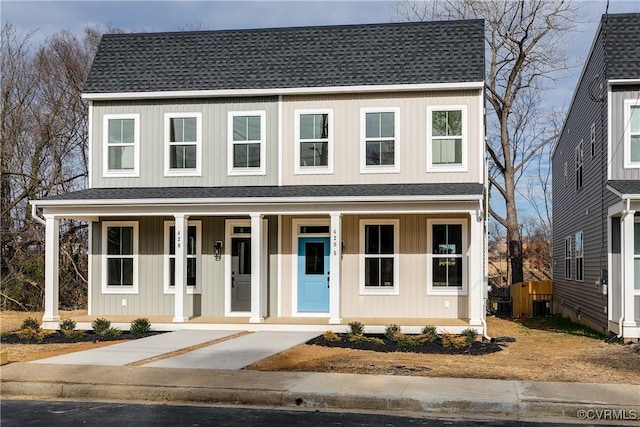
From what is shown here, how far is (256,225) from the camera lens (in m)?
18.3

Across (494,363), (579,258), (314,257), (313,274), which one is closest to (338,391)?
(494,363)

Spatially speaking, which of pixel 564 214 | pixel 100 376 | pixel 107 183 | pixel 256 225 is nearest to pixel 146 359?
Result: pixel 100 376

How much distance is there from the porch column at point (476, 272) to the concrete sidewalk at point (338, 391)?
6.15 metres

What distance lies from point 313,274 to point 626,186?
766cm

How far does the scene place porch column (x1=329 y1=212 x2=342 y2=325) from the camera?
17703mm

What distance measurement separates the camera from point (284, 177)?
64.7 ft

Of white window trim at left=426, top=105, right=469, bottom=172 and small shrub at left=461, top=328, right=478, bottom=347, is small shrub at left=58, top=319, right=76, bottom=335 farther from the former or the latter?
white window trim at left=426, top=105, right=469, bottom=172

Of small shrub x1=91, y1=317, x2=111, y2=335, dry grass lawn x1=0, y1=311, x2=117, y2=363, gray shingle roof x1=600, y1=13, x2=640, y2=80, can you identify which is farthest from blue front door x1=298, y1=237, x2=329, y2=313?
gray shingle roof x1=600, y1=13, x2=640, y2=80

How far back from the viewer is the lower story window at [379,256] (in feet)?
63.1

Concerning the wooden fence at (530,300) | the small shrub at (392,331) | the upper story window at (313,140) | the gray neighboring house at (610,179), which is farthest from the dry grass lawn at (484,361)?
the wooden fence at (530,300)

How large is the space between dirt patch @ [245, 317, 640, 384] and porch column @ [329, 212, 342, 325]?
2.61 metres

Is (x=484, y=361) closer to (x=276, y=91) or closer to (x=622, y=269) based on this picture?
(x=622, y=269)

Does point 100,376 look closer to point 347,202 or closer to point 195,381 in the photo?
point 195,381

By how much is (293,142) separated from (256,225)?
2.66 metres
